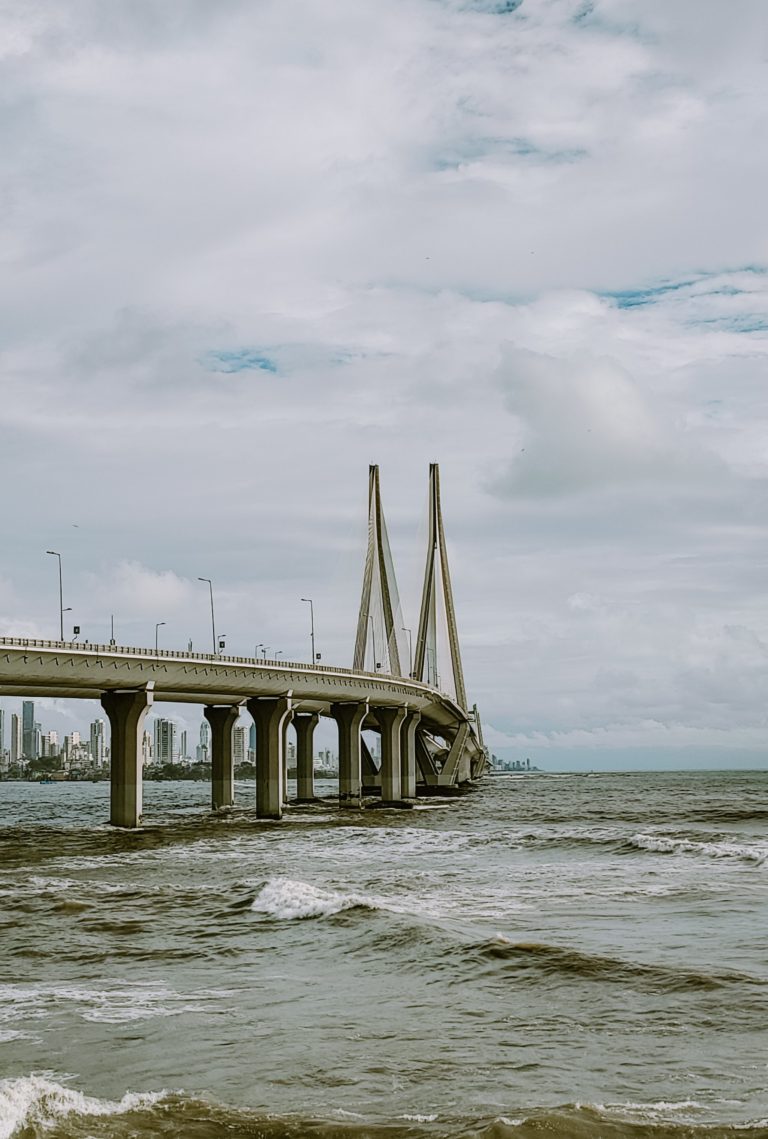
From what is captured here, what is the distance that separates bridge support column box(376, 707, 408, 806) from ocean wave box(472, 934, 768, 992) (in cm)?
9503

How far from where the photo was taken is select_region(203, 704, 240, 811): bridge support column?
109 metres

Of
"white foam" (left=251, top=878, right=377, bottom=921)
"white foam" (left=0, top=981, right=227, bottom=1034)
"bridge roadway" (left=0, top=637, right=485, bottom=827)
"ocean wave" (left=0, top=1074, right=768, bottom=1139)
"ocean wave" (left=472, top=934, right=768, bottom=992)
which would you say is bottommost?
"white foam" (left=251, top=878, right=377, bottom=921)

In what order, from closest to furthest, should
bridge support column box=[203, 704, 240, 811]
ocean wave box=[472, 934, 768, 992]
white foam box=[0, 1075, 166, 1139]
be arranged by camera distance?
white foam box=[0, 1075, 166, 1139], ocean wave box=[472, 934, 768, 992], bridge support column box=[203, 704, 240, 811]

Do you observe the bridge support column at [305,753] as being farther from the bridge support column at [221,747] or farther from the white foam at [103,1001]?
the white foam at [103,1001]

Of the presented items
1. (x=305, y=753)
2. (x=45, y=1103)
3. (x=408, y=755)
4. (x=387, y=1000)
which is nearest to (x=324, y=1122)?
(x=45, y=1103)

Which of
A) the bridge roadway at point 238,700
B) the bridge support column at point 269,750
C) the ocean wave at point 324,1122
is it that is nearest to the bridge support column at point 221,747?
the bridge roadway at point 238,700

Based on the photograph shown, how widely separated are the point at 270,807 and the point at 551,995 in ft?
236

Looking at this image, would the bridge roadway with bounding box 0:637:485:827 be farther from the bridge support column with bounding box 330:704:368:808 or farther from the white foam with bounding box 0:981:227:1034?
the white foam with bounding box 0:981:227:1034

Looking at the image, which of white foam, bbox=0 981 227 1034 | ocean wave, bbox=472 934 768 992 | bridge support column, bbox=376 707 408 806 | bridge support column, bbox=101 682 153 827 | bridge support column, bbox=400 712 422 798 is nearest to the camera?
white foam, bbox=0 981 227 1034

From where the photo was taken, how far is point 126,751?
77.2 metres

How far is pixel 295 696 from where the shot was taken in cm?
9619

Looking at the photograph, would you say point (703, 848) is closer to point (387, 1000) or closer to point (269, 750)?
point (387, 1000)

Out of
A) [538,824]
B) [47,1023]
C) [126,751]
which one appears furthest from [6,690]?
[47,1023]

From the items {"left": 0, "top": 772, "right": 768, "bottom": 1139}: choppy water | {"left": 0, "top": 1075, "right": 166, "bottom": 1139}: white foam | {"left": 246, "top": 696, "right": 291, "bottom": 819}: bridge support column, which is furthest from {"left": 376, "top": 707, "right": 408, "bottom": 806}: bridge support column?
{"left": 0, "top": 1075, "right": 166, "bottom": 1139}: white foam
